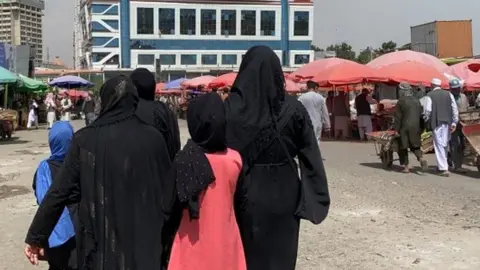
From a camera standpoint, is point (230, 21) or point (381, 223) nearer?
point (381, 223)

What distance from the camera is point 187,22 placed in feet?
263

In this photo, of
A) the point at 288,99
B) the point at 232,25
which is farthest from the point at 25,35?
the point at 288,99

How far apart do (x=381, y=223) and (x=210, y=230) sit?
4.74 metres

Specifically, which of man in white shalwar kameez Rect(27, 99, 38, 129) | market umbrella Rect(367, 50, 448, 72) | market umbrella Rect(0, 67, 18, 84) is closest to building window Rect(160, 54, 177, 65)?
man in white shalwar kameez Rect(27, 99, 38, 129)

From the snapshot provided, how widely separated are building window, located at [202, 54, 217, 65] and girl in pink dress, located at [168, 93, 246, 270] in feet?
259

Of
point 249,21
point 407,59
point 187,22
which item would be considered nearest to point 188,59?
point 187,22

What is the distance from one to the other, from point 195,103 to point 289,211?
0.89m

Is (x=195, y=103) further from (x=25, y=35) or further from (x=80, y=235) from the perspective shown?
(x=25, y=35)

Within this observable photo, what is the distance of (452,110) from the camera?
11.0 meters

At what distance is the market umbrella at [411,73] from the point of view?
1744cm

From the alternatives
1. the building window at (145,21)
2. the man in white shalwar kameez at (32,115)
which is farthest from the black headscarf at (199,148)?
the building window at (145,21)

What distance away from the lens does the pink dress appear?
2986 millimetres

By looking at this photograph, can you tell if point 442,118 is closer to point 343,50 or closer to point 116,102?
point 116,102

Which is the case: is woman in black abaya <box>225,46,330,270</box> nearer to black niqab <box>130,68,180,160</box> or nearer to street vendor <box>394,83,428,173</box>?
black niqab <box>130,68,180,160</box>
